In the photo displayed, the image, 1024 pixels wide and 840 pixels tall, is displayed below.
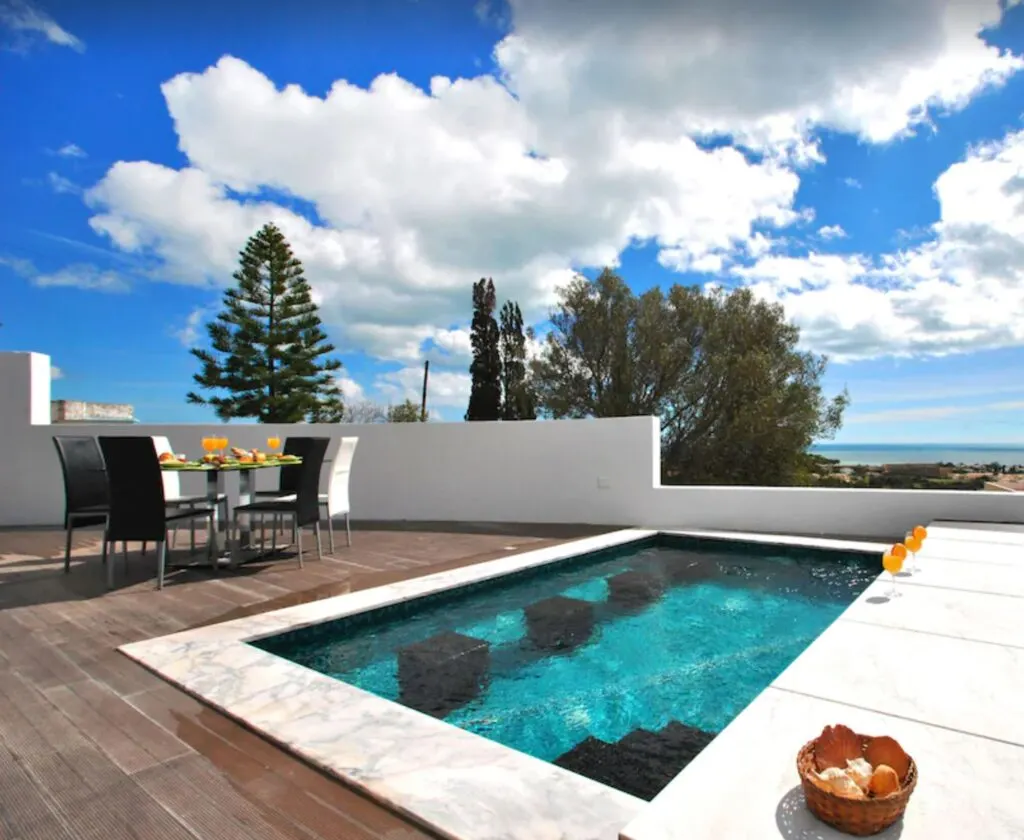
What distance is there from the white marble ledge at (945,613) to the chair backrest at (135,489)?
346 centimetres

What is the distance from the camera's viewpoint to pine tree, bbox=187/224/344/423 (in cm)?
1748

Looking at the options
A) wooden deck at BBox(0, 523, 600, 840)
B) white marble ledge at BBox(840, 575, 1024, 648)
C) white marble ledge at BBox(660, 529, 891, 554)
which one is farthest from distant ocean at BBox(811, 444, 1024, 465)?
wooden deck at BBox(0, 523, 600, 840)

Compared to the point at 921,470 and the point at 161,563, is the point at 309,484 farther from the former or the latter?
the point at 921,470

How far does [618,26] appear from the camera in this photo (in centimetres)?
491

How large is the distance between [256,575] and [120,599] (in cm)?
76

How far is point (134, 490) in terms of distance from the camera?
132 inches

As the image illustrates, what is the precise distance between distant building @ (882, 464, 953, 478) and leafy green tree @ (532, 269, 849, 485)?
2.34 metres

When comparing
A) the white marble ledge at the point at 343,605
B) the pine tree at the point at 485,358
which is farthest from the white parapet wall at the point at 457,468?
the pine tree at the point at 485,358

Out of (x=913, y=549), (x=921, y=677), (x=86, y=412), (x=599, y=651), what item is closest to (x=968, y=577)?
(x=913, y=549)

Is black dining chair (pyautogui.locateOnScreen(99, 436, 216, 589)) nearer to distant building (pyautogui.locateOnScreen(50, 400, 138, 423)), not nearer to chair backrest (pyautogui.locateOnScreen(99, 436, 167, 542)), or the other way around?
chair backrest (pyautogui.locateOnScreen(99, 436, 167, 542))

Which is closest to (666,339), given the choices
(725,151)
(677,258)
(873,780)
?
(677,258)

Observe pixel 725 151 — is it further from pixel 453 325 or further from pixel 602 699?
pixel 453 325

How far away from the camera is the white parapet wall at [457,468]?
5867 millimetres

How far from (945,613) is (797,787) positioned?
5.65 feet
